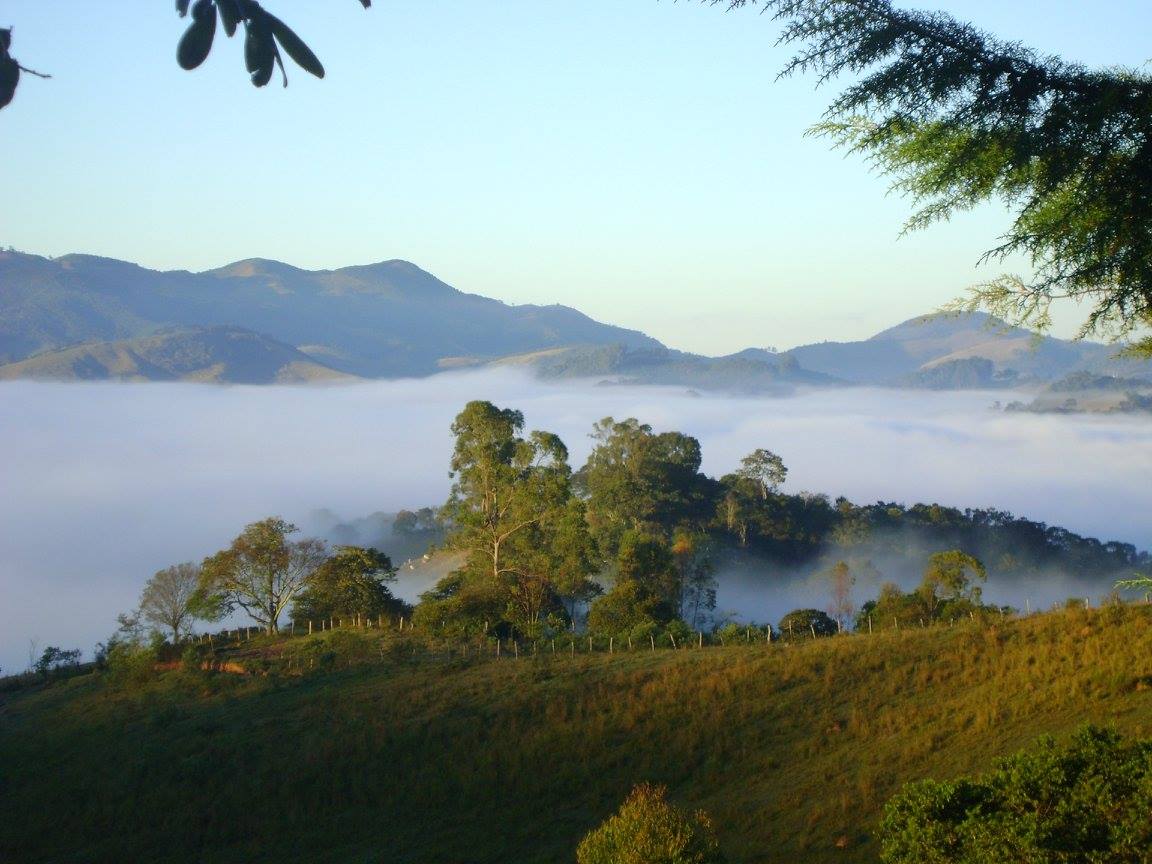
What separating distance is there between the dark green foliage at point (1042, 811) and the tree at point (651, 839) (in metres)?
1.33

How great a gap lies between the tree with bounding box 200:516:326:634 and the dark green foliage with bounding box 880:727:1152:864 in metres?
31.3

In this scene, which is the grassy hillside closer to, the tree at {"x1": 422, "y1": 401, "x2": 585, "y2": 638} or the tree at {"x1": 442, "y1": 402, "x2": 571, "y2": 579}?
the tree at {"x1": 422, "y1": 401, "x2": 585, "y2": 638}

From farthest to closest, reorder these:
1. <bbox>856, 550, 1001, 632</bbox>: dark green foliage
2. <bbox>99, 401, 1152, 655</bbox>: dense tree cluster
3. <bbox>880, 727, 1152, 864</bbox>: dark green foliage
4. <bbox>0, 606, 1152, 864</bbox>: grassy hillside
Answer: <bbox>99, 401, 1152, 655</bbox>: dense tree cluster → <bbox>856, 550, 1001, 632</bbox>: dark green foliage → <bbox>0, 606, 1152, 864</bbox>: grassy hillside → <bbox>880, 727, 1152, 864</bbox>: dark green foliage

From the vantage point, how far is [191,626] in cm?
3812

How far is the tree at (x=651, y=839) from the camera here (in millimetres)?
7945

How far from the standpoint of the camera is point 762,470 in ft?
220

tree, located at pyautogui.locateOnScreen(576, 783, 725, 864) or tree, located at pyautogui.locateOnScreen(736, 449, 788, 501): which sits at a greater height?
tree, located at pyautogui.locateOnScreen(576, 783, 725, 864)

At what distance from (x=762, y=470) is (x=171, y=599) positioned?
126 feet

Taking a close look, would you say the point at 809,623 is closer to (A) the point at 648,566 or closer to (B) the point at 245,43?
(A) the point at 648,566

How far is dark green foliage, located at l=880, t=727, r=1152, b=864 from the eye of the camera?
6898mm

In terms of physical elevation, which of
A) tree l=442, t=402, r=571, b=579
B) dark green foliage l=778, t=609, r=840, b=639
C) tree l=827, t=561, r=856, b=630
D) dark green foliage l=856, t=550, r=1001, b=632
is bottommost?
tree l=827, t=561, r=856, b=630

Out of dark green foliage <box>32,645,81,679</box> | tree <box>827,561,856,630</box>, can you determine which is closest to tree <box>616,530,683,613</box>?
tree <box>827,561,856,630</box>

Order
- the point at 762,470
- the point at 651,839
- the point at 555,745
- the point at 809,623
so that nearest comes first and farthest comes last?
1. the point at 651,839
2. the point at 555,745
3. the point at 809,623
4. the point at 762,470

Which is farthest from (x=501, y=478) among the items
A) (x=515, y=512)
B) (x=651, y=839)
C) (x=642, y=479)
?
(x=651, y=839)
